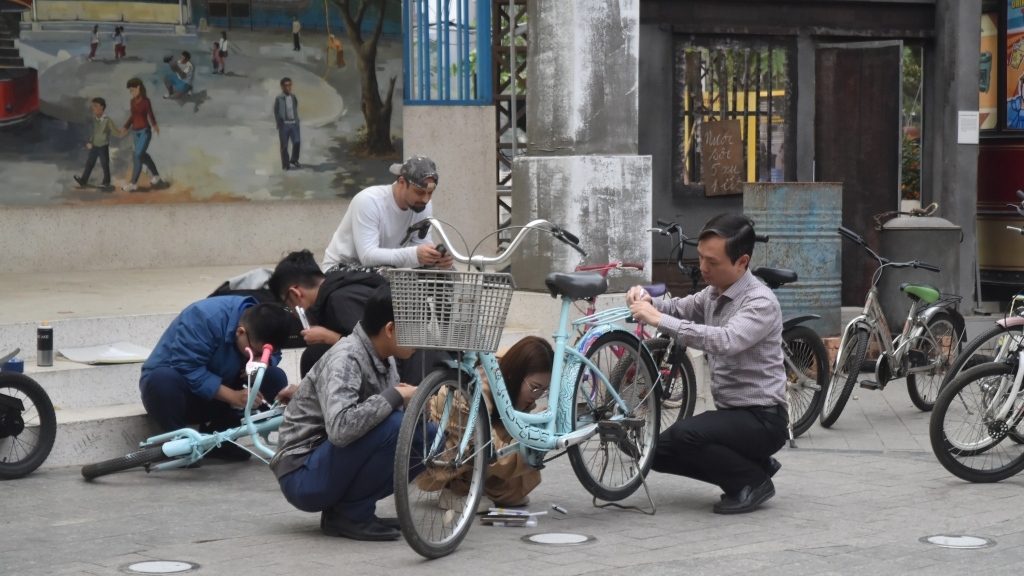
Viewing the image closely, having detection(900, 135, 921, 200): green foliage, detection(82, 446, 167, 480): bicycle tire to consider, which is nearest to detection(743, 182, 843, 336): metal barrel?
detection(82, 446, 167, 480): bicycle tire

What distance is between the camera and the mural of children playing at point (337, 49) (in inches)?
471

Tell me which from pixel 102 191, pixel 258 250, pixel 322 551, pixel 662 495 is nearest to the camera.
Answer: pixel 322 551

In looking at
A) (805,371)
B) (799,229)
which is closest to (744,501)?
(805,371)

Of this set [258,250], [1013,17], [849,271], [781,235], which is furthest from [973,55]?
[258,250]

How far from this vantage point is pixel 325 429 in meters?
5.69

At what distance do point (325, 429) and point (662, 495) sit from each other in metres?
1.88

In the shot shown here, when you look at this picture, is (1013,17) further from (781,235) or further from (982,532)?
(982,532)

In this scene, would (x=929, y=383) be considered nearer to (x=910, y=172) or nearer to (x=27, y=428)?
(x=27, y=428)

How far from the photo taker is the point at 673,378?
739cm

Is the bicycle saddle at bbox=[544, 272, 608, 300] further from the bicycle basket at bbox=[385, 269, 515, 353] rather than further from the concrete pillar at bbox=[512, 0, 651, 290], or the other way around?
the concrete pillar at bbox=[512, 0, 651, 290]

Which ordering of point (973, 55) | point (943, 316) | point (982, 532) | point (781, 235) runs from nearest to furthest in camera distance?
point (982, 532)
point (943, 316)
point (781, 235)
point (973, 55)

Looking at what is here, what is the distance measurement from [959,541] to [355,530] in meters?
2.49

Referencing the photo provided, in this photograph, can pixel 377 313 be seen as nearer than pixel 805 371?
Yes

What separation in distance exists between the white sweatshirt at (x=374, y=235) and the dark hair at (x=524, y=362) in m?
1.22
